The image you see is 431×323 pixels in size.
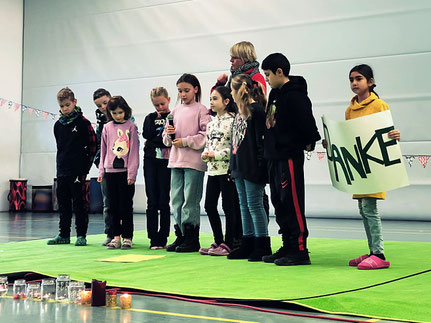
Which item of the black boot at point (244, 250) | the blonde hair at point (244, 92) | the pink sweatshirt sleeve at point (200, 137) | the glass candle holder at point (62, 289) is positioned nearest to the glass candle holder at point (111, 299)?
the glass candle holder at point (62, 289)

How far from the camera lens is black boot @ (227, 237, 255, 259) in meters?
3.90

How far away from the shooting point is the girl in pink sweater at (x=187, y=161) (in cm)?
433

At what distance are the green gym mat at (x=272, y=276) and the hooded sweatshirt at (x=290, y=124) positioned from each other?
68cm

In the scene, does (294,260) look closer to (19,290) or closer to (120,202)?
(19,290)

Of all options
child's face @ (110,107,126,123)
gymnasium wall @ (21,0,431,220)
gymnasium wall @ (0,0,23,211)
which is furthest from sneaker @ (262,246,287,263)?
gymnasium wall @ (0,0,23,211)

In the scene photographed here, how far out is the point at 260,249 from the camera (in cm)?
379

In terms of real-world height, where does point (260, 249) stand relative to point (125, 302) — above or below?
above

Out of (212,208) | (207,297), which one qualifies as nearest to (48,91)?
(212,208)

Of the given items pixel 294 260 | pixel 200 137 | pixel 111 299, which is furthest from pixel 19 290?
pixel 200 137

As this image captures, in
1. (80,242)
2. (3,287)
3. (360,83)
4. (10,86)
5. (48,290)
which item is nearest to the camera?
(48,290)

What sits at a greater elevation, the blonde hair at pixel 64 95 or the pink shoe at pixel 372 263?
the blonde hair at pixel 64 95

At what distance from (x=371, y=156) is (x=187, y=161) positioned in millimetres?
1455

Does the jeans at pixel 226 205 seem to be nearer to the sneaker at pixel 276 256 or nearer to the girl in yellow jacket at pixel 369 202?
the sneaker at pixel 276 256

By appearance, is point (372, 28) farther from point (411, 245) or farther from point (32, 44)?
point (32, 44)
